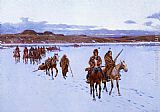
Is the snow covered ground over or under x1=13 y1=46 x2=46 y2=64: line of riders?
under

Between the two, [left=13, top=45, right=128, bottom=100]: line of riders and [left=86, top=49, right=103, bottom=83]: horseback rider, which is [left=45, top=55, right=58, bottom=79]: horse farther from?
[left=86, top=49, right=103, bottom=83]: horseback rider

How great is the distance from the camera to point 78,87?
8.55 feet

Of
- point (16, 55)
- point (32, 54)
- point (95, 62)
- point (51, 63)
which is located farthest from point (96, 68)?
point (16, 55)

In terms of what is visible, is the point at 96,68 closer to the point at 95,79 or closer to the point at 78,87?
the point at 95,79

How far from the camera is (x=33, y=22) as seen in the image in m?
2.59

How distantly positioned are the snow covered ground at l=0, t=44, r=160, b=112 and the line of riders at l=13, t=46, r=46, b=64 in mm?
35

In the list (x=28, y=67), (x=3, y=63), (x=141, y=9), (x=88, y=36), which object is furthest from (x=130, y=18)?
(x=3, y=63)

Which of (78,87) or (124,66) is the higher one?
(124,66)

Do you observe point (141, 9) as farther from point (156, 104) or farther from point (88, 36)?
point (156, 104)

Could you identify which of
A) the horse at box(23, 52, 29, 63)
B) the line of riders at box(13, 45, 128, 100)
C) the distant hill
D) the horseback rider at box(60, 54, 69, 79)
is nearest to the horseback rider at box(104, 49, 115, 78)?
the line of riders at box(13, 45, 128, 100)

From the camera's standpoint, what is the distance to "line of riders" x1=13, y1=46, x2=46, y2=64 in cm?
261

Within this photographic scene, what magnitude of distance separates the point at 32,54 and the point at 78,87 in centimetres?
45

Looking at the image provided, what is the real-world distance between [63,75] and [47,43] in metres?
0.28

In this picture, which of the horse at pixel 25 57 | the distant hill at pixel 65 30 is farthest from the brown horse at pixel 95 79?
the horse at pixel 25 57
